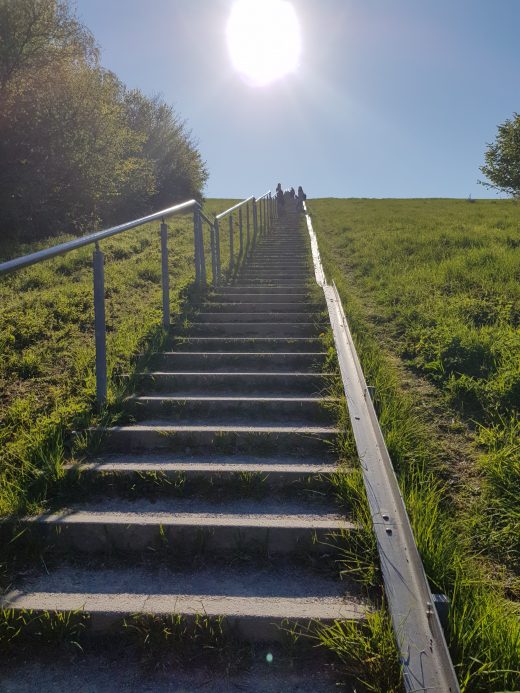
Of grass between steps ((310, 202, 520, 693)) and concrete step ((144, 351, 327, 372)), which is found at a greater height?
concrete step ((144, 351, 327, 372))

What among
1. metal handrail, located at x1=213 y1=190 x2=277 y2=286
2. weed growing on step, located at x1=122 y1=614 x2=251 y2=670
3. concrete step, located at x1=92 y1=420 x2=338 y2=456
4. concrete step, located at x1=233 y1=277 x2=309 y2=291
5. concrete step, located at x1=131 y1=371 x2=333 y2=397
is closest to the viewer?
weed growing on step, located at x1=122 y1=614 x2=251 y2=670

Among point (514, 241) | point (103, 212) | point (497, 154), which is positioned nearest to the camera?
point (514, 241)

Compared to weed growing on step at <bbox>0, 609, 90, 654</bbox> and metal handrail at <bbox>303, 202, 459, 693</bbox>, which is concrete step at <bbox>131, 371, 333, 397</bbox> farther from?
weed growing on step at <bbox>0, 609, 90, 654</bbox>

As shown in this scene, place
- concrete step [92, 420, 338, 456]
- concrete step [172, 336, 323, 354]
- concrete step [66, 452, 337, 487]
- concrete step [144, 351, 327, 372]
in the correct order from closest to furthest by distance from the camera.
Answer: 1. concrete step [66, 452, 337, 487]
2. concrete step [92, 420, 338, 456]
3. concrete step [144, 351, 327, 372]
4. concrete step [172, 336, 323, 354]

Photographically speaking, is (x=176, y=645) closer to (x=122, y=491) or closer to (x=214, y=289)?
(x=122, y=491)

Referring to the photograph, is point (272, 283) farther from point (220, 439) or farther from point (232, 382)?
point (220, 439)

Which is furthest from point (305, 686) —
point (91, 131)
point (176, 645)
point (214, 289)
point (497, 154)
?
point (497, 154)

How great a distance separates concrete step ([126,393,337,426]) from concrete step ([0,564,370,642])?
147 centimetres

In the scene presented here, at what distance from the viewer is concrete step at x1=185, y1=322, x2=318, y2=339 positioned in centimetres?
591

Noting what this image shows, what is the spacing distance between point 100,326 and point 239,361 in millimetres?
1488

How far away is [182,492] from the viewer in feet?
10.6

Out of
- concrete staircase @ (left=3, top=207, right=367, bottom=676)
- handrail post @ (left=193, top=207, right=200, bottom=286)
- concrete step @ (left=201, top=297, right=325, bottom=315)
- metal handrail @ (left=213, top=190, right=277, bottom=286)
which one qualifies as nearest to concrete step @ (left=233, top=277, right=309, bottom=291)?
metal handrail @ (left=213, top=190, right=277, bottom=286)

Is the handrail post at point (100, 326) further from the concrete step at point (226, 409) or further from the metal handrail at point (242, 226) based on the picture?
the metal handrail at point (242, 226)

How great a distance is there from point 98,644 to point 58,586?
392mm
